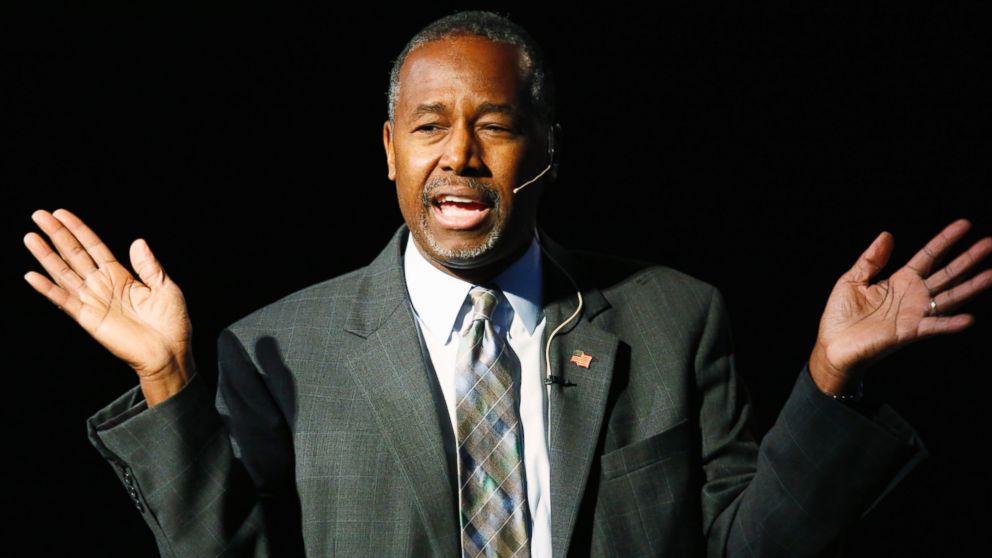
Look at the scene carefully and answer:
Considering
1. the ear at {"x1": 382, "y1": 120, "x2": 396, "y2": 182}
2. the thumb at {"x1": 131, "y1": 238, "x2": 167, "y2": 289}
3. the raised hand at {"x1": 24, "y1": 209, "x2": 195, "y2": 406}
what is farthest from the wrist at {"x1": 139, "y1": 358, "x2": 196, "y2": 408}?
the ear at {"x1": 382, "y1": 120, "x2": 396, "y2": 182}

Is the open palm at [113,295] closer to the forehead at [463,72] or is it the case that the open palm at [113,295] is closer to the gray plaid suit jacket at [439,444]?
the gray plaid suit jacket at [439,444]

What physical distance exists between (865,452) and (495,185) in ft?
2.91

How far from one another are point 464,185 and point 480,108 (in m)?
0.16

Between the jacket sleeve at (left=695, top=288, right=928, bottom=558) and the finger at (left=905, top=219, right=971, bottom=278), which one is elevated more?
the finger at (left=905, top=219, right=971, bottom=278)

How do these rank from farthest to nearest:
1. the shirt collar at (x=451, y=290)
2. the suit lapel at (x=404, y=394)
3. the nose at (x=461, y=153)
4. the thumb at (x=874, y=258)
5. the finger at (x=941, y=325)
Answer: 1. the shirt collar at (x=451, y=290)
2. the nose at (x=461, y=153)
3. the suit lapel at (x=404, y=394)
4. the thumb at (x=874, y=258)
5. the finger at (x=941, y=325)

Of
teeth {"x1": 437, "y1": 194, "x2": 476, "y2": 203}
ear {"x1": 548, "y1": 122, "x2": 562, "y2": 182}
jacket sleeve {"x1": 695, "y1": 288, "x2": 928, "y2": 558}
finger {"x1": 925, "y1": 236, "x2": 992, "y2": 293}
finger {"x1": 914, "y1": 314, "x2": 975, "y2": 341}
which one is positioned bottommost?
jacket sleeve {"x1": 695, "y1": 288, "x2": 928, "y2": 558}

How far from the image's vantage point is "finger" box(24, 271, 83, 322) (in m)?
2.40

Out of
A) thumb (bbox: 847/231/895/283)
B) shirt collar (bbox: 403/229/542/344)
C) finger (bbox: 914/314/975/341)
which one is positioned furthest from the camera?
shirt collar (bbox: 403/229/542/344)

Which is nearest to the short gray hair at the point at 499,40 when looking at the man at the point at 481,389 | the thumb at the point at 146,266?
the man at the point at 481,389

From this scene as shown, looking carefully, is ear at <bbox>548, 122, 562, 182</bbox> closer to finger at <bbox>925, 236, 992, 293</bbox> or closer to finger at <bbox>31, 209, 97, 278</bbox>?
finger at <bbox>925, 236, 992, 293</bbox>

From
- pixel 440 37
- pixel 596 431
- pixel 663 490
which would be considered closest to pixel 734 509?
pixel 663 490

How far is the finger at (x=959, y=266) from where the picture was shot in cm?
231

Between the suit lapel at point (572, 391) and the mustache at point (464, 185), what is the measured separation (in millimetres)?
252

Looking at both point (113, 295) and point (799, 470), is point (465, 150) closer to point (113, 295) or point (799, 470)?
point (113, 295)
